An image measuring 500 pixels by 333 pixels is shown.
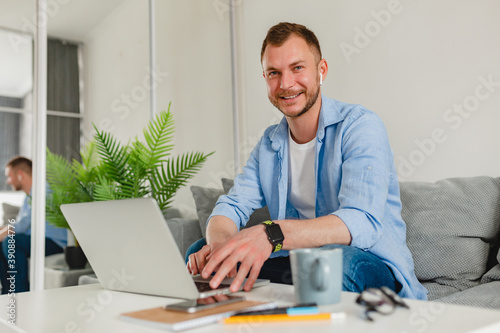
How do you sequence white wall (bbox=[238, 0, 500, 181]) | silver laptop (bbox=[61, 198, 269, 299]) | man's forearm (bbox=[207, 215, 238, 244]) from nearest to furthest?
silver laptop (bbox=[61, 198, 269, 299]) → man's forearm (bbox=[207, 215, 238, 244]) → white wall (bbox=[238, 0, 500, 181])

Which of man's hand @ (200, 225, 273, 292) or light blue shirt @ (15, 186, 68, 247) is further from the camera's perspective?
light blue shirt @ (15, 186, 68, 247)

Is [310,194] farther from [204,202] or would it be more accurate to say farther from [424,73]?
[424,73]

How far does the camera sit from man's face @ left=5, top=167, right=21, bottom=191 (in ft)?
7.82

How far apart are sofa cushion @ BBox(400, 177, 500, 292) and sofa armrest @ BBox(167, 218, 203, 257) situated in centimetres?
101

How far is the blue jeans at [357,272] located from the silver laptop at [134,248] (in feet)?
0.64

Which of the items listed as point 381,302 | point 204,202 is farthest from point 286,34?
A: point 381,302

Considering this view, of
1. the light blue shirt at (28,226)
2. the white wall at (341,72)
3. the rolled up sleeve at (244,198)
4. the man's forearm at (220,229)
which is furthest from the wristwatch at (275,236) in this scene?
the light blue shirt at (28,226)

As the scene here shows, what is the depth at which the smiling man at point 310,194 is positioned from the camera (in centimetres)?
105

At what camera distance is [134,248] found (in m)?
0.87

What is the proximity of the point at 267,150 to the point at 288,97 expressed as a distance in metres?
0.22

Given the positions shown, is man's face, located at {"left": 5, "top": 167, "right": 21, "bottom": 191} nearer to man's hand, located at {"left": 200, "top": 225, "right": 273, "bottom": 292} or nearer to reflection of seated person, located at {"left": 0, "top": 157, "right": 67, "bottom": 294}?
reflection of seated person, located at {"left": 0, "top": 157, "right": 67, "bottom": 294}

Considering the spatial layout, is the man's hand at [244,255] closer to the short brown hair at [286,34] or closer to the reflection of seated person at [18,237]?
the short brown hair at [286,34]

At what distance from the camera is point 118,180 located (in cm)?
254

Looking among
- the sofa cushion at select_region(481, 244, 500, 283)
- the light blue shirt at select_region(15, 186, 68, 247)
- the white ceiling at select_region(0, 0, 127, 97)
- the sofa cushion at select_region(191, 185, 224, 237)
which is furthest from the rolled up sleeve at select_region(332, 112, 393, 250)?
the white ceiling at select_region(0, 0, 127, 97)
